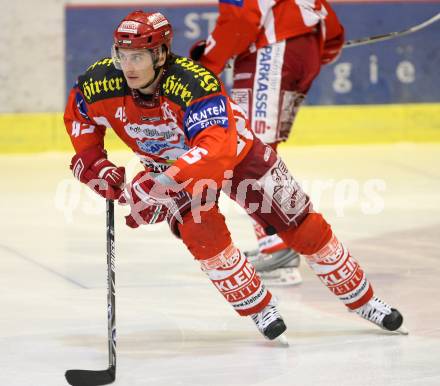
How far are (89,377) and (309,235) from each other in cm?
86

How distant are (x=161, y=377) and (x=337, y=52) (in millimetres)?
2138

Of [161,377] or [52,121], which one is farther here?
[52,121]

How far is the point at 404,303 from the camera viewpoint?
448 centimetres

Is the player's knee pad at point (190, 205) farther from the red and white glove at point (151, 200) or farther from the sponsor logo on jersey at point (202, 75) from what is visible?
the sponsor logo on jersey at point (202, 75)

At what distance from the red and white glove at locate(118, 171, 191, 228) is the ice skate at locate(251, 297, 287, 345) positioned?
39 centimetres

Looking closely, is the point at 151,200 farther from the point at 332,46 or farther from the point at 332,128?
the point at 332,128

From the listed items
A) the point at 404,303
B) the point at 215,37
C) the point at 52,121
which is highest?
the point at 215,37

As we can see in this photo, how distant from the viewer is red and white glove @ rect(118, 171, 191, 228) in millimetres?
3578

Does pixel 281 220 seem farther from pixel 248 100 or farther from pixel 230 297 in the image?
pixel 248 100

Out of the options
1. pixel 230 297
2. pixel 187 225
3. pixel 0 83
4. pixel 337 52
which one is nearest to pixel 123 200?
pixel 187 225

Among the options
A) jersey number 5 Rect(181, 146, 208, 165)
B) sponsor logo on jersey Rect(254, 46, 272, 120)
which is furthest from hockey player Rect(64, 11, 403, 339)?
sponsor logo on jersey Rect(254, 46, 272, 120)

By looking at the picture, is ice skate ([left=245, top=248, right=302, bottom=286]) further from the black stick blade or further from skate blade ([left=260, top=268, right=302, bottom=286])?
the black stick blade

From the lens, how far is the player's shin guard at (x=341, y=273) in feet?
13.1

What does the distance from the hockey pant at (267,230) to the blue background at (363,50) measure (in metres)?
3.87
